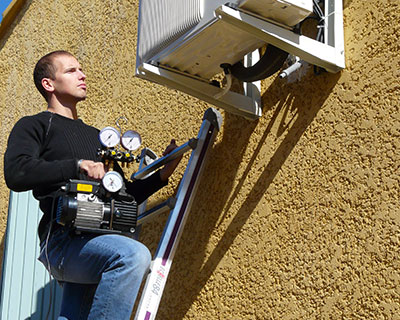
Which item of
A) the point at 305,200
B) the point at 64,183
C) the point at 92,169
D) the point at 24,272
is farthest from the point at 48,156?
the point at 24,272

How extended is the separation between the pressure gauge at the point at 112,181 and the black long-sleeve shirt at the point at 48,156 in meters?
0.14

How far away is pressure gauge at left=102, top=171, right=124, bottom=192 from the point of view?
2.74m

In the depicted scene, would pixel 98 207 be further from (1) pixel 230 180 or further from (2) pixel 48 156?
(1) pixel 230 180

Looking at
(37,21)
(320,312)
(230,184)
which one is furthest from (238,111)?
(37,21)

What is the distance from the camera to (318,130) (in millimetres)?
2805

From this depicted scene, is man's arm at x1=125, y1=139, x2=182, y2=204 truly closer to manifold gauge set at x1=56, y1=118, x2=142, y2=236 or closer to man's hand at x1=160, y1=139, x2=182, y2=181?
man's hand at x1=160, y1=139, x2=182, y2=181

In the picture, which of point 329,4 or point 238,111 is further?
point 238,111

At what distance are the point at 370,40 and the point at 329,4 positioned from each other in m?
0.29

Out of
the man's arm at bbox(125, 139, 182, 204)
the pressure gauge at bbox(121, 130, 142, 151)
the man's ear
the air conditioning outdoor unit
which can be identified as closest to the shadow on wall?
the air conditioning outdoor unit

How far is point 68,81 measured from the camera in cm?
331

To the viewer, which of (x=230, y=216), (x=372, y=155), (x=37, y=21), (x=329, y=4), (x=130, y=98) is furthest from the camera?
(x=37, y=21)

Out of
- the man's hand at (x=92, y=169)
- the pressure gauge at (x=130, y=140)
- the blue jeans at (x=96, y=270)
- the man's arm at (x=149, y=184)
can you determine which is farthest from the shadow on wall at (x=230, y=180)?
the man's hand at (x=92, y=169)

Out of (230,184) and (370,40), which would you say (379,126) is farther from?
(230,184)

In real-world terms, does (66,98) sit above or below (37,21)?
above
